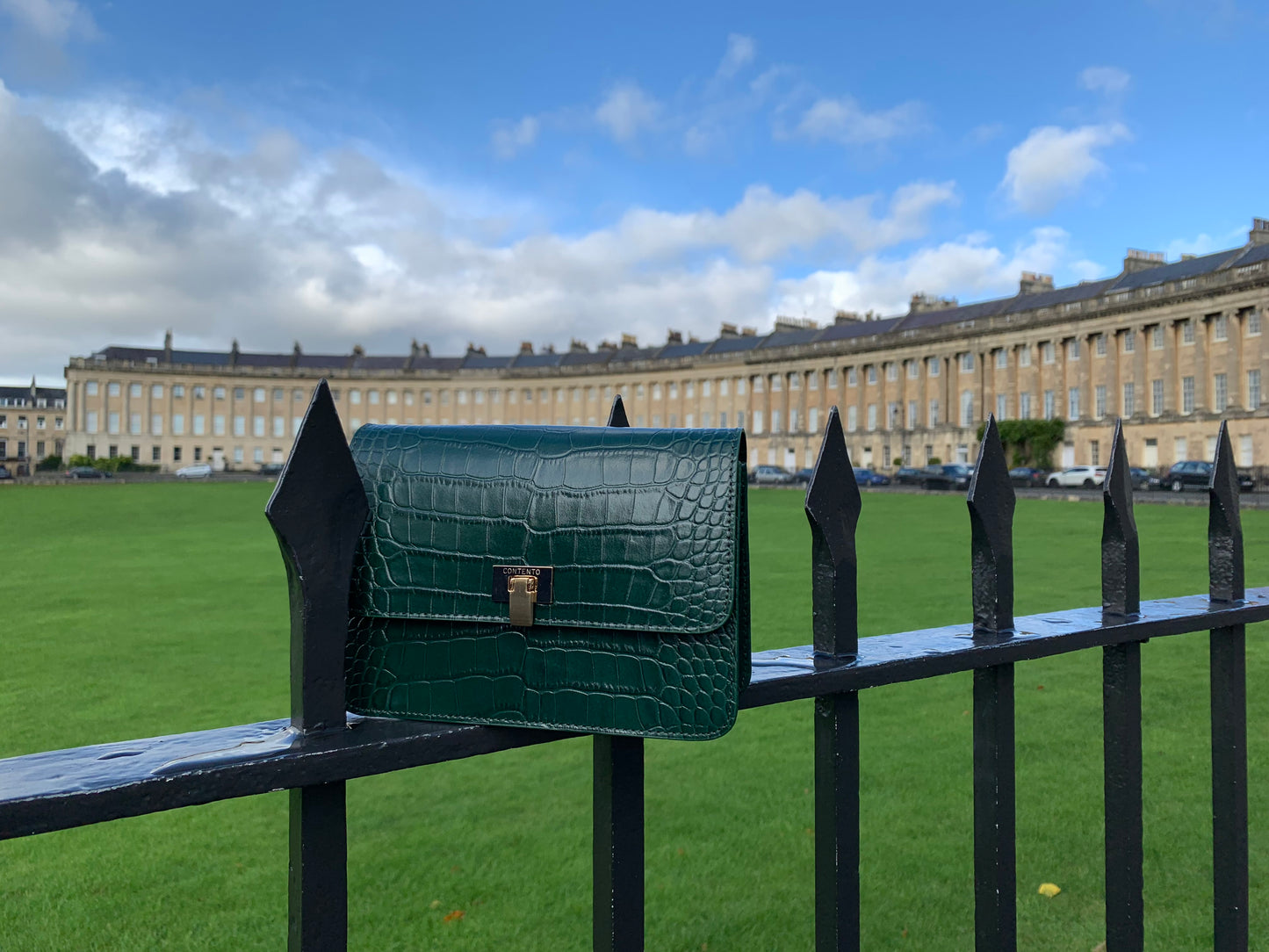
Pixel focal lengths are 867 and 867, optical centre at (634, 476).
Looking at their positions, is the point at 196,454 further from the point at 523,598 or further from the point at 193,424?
the point at 523,598

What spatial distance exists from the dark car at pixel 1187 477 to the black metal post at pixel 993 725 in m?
37.8

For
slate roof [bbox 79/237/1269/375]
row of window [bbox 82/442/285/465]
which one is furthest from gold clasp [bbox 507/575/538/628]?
row of window [bbox 82/442/285/465]

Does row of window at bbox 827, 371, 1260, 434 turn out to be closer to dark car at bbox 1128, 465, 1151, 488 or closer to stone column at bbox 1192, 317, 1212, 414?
stone column at bbox 1192, 317, 1212, 414

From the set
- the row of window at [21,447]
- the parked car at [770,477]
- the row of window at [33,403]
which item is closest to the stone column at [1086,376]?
the parked car at [770,477]

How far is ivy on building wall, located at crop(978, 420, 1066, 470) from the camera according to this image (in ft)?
189

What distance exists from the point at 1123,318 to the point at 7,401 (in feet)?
405

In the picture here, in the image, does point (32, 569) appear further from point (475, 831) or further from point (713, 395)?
point (713, 395)

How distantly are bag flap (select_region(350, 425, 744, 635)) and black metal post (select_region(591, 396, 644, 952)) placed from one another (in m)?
0.34

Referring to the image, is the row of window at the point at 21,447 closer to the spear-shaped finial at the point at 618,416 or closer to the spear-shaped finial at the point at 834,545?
the spear-shaped finial at the point at 618,416

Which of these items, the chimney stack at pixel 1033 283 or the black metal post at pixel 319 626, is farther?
the chimney stack at pixel 1033 283

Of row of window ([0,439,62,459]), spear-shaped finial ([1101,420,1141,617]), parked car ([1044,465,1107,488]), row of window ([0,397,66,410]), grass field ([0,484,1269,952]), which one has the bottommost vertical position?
grass field ([0,484,1269,952])

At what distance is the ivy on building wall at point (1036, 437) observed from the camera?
57531 millimetres

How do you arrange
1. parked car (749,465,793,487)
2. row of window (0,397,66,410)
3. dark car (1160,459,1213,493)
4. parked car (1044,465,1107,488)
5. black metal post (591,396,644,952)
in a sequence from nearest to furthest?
black metal post (591,396,644,952) → dark car (1160,459,1213,493) → parked car (1044,465,1107,488) → parked car (749,465,793,487) → row of window (0,397,66,410)

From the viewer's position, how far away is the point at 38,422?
363 ft
